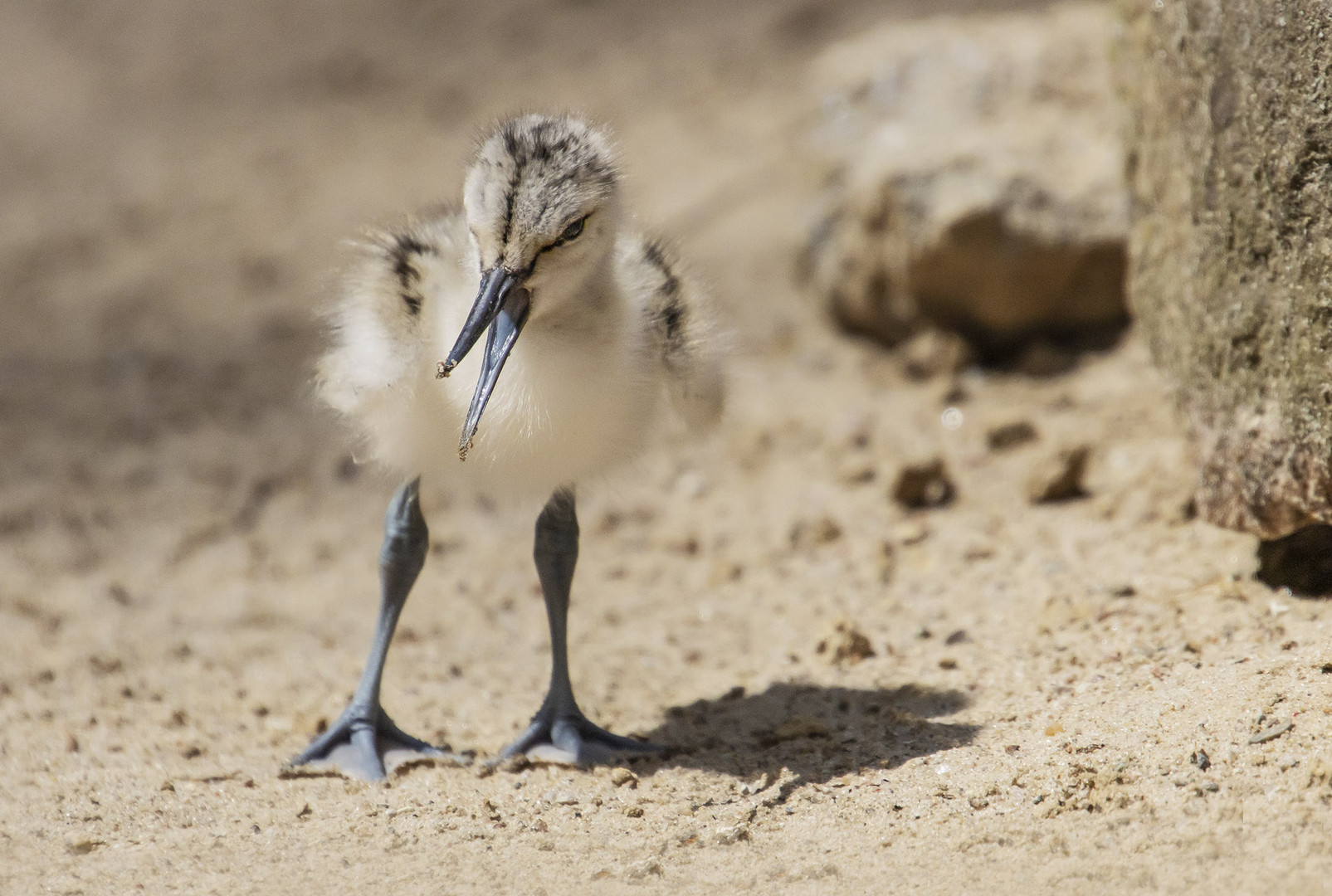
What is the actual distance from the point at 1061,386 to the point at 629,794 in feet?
9.91

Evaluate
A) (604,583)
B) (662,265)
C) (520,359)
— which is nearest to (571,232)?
(520,359)

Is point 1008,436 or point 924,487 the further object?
point 1008,436

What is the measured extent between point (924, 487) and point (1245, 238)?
5.78ft

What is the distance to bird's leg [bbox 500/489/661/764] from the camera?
3305 mm

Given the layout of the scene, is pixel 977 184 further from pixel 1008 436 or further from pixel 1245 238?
pixel 1245 238

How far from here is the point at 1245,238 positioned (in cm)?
321

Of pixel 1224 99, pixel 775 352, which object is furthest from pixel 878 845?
pixel 775 352

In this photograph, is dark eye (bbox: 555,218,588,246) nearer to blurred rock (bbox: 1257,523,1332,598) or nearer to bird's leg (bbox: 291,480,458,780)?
bird's leg (bbox: 291,480,458,780)

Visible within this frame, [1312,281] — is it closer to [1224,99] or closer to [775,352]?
[1224,99]

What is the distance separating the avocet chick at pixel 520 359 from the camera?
9.65ft

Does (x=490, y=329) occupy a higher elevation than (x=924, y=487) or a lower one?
higher

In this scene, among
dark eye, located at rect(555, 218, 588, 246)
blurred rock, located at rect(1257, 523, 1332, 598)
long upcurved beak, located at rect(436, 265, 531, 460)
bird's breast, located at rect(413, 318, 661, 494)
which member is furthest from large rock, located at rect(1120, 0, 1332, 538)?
long upcurved beak, located at rect(436, 265, 531, 460)

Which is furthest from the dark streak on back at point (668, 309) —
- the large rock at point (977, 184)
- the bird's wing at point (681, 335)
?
the large rock at point (977, 184)

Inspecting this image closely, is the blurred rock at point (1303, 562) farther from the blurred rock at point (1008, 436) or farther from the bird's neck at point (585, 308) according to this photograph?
the bird's neck at point (585, 308)
